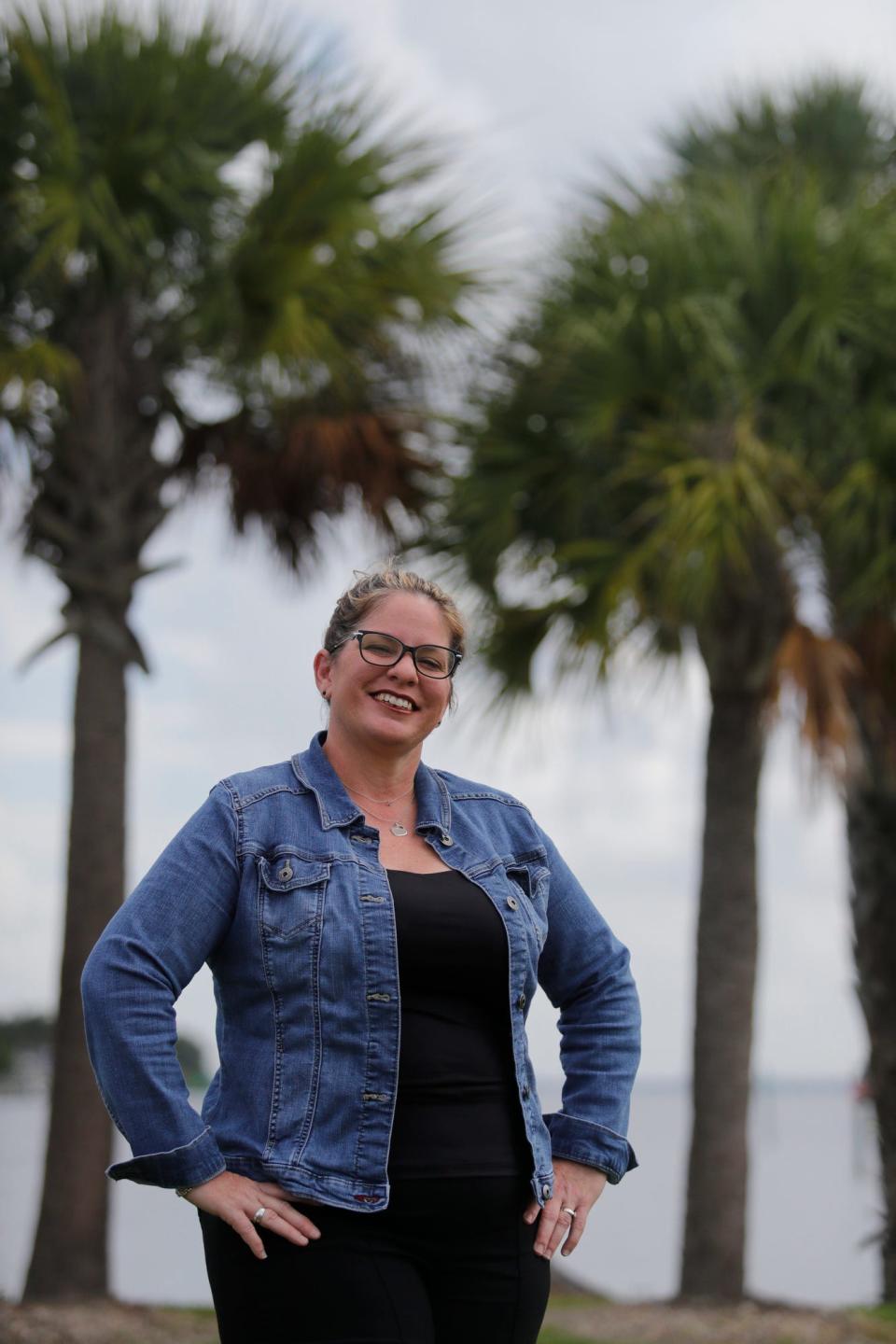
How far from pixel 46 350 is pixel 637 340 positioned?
3122 millimetres

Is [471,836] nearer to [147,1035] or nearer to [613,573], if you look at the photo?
[147,1035]

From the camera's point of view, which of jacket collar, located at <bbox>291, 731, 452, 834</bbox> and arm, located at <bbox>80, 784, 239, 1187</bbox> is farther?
jacket collar, located at <bbox>291, 731, 452, 834</bbox>

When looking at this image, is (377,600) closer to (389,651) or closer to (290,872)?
(389,651)

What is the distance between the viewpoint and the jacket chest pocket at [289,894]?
7.52ft

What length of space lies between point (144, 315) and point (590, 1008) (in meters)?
7.34

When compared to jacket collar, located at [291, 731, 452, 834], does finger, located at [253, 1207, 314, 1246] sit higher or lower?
lower

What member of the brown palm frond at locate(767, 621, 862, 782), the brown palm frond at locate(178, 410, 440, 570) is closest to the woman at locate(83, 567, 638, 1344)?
the brown palm frond at locate(767, 621, 862, 782)

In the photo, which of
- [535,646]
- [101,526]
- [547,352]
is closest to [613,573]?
[535,646]

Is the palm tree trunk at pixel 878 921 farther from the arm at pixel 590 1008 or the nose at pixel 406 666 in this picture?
the nose at pixel 406 666

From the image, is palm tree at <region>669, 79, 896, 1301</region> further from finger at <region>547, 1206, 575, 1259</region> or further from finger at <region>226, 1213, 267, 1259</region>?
finger at <region>226, 1213, 267, 1259</region>

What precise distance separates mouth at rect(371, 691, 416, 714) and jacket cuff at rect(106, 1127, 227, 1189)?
658 millimetres

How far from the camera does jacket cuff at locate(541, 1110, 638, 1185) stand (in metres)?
2.54

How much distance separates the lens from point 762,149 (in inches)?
446

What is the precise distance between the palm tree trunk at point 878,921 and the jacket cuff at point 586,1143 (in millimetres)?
6709
